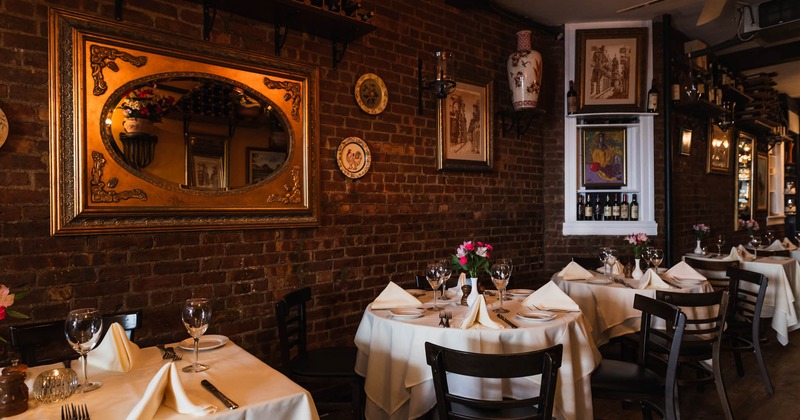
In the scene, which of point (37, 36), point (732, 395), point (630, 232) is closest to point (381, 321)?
point (37, 36)

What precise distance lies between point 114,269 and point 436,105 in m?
2.73

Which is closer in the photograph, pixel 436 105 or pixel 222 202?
pixel 222 202

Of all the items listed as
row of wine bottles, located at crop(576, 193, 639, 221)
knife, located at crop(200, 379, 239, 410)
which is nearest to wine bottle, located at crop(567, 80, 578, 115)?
row of wine bottles, located at crop(576, 193, 639, 221)

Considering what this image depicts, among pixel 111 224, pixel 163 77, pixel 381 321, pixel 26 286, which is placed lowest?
pixel 381 321

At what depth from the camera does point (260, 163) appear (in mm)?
3088

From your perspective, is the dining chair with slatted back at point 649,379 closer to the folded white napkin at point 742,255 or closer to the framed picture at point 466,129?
the framed picture at point 466,129

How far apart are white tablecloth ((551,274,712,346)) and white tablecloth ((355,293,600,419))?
0.91 metres

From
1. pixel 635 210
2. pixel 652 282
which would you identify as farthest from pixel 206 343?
pixel 635 210

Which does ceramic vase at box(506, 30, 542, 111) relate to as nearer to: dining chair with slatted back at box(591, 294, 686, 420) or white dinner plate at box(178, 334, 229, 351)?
dining chair with slatted back at box(591, 294, 686, 420)

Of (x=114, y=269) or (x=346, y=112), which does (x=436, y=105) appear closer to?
(x=346, y=112)

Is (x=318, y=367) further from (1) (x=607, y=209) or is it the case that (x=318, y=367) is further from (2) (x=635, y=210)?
(2) (x=635, y=210)

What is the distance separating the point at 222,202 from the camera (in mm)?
2906

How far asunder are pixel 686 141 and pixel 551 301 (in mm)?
4132

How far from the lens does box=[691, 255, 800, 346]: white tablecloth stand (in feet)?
14.1
